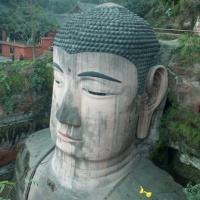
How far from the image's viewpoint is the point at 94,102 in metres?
3.60

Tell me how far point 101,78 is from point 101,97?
25 cm

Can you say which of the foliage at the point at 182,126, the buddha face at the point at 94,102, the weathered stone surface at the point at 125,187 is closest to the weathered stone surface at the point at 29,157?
the weathered stone surface at the point at 125,187

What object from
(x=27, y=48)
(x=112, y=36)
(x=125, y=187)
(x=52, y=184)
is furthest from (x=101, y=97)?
(x=27, y=48)

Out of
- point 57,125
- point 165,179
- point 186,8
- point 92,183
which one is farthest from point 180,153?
point 186,8

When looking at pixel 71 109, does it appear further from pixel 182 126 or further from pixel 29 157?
pixel 29 157

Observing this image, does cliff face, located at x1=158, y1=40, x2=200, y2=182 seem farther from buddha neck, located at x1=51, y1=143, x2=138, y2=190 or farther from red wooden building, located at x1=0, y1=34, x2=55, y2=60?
red wooden building, located at x1=0, y1=34, x2=55, y2=60

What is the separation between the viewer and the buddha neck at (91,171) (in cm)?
400

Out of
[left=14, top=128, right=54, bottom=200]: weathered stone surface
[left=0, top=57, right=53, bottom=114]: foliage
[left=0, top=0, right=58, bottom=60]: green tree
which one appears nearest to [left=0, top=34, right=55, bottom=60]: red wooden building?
[left=0, top=0, right=58, bottom=60]: green tree

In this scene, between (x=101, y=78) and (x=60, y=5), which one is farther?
(x=60, y=5)

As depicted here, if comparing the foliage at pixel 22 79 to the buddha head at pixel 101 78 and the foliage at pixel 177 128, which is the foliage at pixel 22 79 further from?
the foliage at pixel 177 128

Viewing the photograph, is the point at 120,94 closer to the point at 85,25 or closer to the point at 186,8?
the point at 85,25

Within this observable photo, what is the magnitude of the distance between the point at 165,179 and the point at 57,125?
181 centimetres

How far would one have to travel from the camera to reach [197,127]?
13.3ft

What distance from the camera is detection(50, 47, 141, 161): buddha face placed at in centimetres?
355
